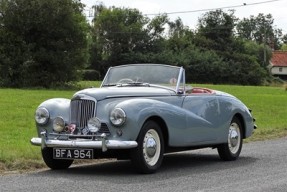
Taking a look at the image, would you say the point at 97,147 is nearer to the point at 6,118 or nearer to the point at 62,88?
the point at 6,118

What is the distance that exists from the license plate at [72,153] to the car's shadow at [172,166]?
292mm

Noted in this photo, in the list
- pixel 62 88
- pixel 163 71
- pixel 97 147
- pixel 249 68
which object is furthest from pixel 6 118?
pixel 249 68

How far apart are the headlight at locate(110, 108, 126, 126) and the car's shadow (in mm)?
779

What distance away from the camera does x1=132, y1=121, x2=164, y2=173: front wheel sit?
8547 millimetres

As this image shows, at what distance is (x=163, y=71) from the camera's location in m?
10.3

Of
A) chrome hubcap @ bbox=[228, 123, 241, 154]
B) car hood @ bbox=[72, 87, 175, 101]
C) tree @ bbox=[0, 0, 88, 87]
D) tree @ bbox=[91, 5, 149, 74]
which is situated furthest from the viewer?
tree @ bbox=[91, 5, 149, 74]

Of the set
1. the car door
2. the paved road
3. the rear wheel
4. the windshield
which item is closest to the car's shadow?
the paved road

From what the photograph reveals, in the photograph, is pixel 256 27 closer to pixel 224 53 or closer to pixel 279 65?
pixel 279 65

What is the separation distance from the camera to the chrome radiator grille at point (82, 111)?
875 centimetres

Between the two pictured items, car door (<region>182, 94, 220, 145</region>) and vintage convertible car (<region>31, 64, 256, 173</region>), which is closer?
vintage convertible car (<region>31, 64, 256, 173</region>)

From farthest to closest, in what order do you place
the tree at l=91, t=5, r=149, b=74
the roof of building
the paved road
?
the roof of building < the tree at l=91, t=5, r=149, b=74 < the paved road

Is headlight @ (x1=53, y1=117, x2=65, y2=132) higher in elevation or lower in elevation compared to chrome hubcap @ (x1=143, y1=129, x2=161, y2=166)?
higher

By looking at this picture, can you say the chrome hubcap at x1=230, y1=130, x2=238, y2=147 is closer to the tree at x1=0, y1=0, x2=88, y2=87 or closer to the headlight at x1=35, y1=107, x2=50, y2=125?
the headlight at x1=35, y1=107, x2=50, y2=125

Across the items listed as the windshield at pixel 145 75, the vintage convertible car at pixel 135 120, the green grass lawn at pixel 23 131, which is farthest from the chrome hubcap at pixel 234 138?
the green grass lawn at pixel 23 131
